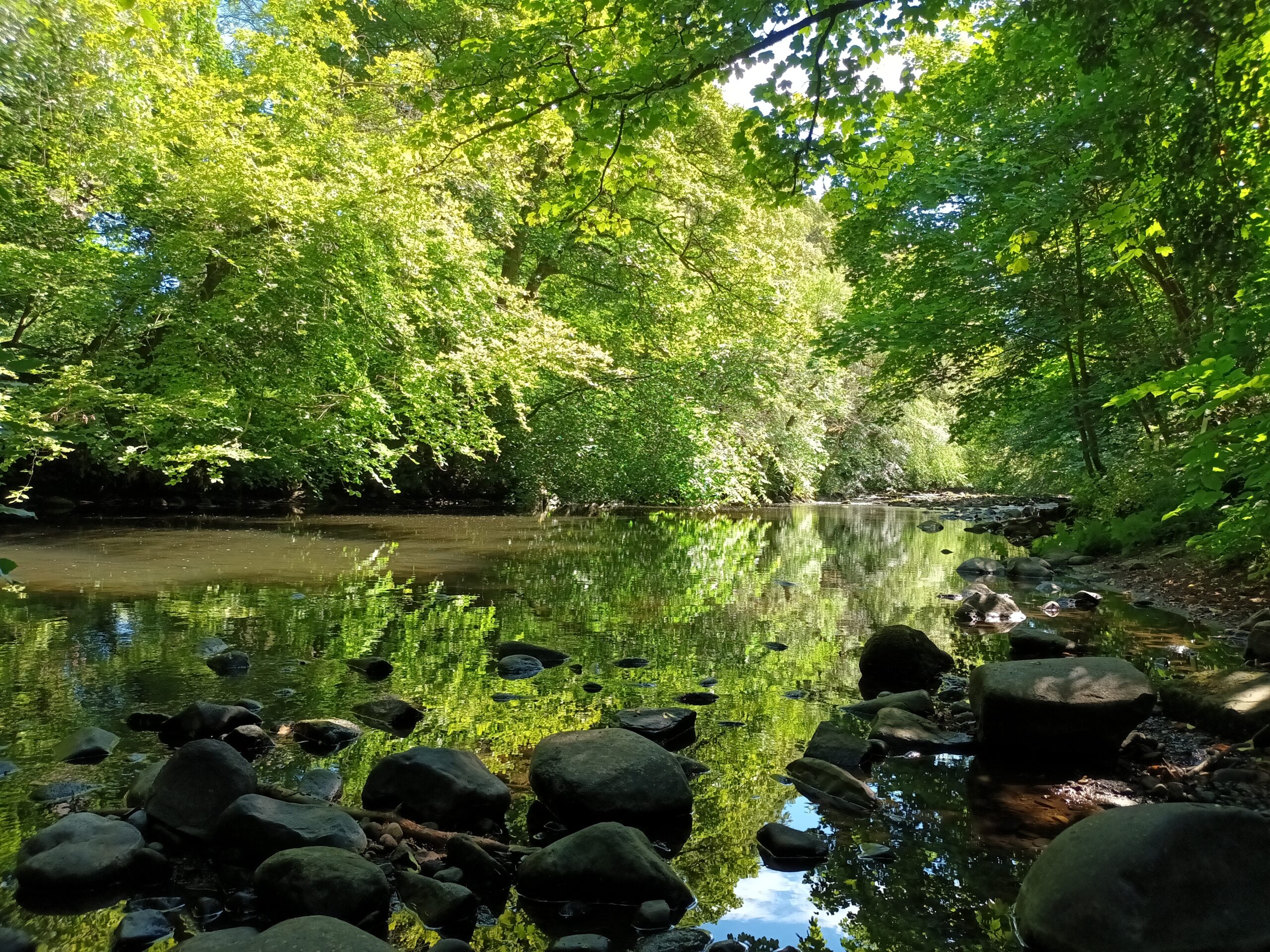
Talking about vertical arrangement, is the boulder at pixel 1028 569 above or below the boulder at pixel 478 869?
above

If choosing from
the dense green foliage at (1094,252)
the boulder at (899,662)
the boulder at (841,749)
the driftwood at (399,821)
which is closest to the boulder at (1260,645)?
the dense green foliage at (1094,252)

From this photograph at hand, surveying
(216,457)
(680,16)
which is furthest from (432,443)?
(680,16)

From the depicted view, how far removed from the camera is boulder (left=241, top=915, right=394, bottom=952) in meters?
2.06

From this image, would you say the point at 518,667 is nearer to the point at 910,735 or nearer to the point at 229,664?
the point at 229,664

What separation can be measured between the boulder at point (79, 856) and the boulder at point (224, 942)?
71cm

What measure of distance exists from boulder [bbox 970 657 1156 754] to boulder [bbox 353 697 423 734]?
10.0ft

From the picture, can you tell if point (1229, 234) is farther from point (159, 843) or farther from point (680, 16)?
point (159, 843)

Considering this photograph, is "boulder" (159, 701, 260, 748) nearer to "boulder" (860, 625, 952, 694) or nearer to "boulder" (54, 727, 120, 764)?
"boulder" (54, 727, 120, 764)

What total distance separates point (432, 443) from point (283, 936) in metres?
14.2

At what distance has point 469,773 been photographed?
10.9 ft

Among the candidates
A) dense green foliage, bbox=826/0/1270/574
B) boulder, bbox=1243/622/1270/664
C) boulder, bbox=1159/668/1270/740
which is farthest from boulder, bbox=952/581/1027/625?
boulder, bbox=1159/668/1270/740

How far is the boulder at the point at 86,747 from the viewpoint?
3.61 meters

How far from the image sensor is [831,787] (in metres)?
3.58

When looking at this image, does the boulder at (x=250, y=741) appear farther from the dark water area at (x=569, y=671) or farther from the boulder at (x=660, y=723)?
the boulder at (x=660, y=723)
